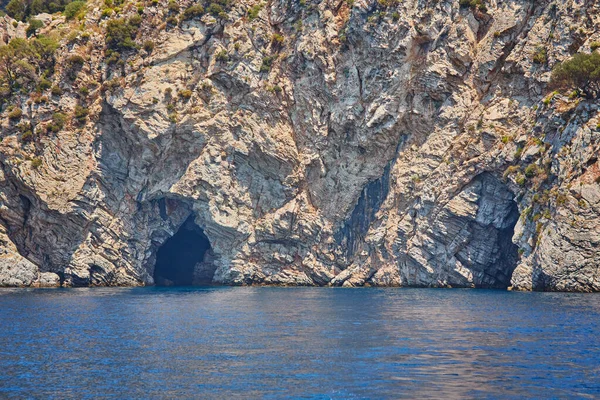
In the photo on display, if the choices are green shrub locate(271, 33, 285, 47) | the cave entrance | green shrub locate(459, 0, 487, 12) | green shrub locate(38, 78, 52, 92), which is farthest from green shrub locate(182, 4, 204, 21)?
green shrub locate(459, 0, 487, 12)

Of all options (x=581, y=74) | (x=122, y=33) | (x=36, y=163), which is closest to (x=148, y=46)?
(x=122, y=33)

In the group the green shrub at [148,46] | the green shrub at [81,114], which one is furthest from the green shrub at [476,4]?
the green shrub at [81,114]

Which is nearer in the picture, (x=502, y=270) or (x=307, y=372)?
(x=307, y=372)

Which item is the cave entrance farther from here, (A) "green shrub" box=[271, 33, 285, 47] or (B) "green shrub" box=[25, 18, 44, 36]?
(B) "green shrub" box=[25, 18, 44, 36]

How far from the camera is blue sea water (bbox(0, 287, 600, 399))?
81.3 ft

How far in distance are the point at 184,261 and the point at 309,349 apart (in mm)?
65228

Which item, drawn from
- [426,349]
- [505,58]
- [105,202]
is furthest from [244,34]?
[426,349]

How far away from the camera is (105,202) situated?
8394 cm

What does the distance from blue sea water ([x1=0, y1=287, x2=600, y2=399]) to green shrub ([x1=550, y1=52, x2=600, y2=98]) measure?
1808 centimetres

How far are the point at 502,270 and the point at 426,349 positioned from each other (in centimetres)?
3983

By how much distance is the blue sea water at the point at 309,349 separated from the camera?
24766 millimetres

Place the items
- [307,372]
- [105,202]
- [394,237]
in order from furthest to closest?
[105,202], [394,237], [307,372]

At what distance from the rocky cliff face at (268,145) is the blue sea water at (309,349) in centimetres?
2305

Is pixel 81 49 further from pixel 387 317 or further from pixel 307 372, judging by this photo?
pixel 307 372
